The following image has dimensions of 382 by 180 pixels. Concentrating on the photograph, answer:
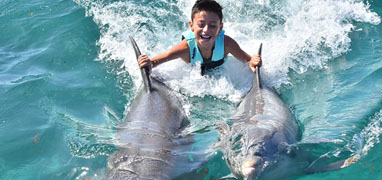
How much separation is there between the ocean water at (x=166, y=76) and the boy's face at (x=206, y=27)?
0.81 meters

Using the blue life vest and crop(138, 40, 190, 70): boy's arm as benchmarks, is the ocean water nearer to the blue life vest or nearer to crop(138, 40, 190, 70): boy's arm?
the blue life vest

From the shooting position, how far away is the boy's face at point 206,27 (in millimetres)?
5680

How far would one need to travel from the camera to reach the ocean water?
4418 mm

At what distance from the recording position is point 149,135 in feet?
14.5

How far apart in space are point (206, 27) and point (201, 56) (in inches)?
33.6

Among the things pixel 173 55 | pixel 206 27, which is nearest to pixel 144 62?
pixel 173 55

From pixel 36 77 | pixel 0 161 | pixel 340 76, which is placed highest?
pixel 340 76

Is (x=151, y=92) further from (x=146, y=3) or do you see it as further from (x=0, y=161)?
(x=146, y=3)

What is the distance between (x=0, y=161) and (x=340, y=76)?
5.09 m

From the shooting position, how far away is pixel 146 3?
30.1ft

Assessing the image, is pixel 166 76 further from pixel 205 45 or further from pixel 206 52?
pixel 205 45

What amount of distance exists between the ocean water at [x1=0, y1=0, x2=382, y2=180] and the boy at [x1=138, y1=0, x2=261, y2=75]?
24 cm

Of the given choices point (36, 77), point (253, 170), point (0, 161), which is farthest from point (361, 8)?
point (0, 161)

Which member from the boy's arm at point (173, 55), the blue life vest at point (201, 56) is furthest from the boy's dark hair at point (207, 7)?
the boy's arm at point (173, 55)
